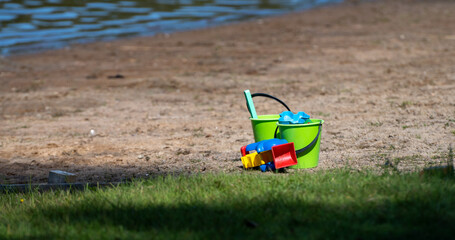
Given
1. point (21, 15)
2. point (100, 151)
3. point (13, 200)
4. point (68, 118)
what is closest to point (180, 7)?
point (21, 15)

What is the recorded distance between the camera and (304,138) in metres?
4.91

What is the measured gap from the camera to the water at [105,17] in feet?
53.5

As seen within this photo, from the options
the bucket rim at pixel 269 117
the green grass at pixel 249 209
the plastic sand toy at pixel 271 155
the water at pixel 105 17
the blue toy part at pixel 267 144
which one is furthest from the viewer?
the water at pixel 105 17

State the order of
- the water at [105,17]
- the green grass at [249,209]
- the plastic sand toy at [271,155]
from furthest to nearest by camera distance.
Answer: the water at [105,17]
the plastic sand toy at [271,155]
the green grass at [249,209]

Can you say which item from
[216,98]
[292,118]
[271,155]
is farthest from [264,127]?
[216,98]

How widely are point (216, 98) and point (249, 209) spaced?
4.94m

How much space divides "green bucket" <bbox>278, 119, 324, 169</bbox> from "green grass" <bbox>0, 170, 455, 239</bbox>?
40cm

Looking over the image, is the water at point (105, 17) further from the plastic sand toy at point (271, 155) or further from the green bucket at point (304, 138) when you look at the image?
the green bucket at point (304, 138)

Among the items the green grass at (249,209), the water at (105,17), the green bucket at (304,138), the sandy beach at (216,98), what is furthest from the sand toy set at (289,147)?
the water at (105,17)

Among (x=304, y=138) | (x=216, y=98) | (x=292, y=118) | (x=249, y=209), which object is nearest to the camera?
(x=249, y=209)

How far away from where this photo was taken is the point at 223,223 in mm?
3561

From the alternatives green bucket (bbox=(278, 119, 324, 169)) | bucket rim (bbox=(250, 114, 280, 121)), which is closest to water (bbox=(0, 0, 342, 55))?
bucket rim (bbox=(250, 114, 280, 121))

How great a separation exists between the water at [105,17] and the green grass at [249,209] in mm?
11082

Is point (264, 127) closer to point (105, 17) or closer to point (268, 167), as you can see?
point (268, 167)
